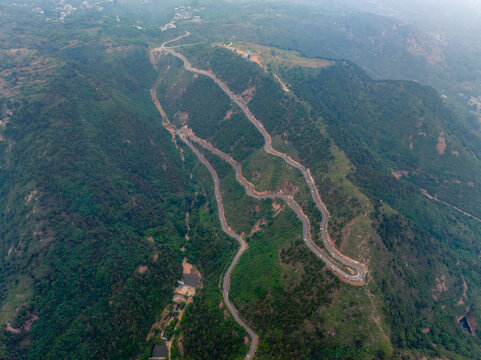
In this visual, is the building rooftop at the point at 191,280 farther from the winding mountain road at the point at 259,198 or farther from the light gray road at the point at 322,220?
the light gray road at the point at 322,220

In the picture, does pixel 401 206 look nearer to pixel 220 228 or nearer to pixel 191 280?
pixel 220 228

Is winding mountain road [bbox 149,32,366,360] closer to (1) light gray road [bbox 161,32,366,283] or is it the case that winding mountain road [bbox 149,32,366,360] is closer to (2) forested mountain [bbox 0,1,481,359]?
(1) light gray road [bbox 161,32,366,283]

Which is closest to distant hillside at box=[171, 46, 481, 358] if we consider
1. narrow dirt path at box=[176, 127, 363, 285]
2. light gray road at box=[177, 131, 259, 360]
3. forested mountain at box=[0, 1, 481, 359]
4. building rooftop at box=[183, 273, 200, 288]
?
forested mountain at box=[0, 1, 481, 359]

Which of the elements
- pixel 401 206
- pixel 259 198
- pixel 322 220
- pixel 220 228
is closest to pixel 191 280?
pixel 220 228

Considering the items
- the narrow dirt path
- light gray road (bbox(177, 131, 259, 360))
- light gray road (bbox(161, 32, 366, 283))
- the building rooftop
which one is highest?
light gray road (bbox(161, 32, 366, 283))

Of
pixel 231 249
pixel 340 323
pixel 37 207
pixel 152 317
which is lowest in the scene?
pixel 152 317

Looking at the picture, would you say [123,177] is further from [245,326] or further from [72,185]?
[245,326]

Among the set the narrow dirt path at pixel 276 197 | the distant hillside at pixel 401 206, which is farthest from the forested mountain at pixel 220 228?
the narrow dirt path at pixel 276 197

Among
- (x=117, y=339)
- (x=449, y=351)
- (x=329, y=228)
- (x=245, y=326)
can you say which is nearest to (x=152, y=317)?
(x=117, y=339)
